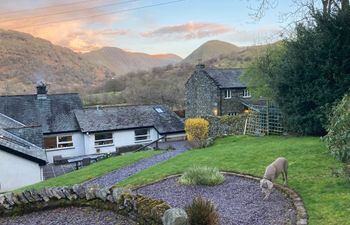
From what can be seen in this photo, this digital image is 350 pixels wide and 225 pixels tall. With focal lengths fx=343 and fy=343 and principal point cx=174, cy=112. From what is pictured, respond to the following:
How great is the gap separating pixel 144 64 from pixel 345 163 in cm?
9432

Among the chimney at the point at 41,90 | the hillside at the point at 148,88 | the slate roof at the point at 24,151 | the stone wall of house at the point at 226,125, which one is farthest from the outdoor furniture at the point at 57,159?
the hillside at the point at 148,88

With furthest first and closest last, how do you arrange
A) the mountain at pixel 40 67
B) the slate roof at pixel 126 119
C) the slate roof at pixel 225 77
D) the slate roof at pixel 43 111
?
the mountain at pixel 40 67, the slate roof at pixel 225 77, the slate roof at pixel 126 119, the slate roof at pixel 43 111

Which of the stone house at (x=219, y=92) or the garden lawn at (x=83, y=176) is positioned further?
the stone house at (x=219, y=92)

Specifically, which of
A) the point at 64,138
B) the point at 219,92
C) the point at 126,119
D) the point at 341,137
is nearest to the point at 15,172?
the point at 64,138

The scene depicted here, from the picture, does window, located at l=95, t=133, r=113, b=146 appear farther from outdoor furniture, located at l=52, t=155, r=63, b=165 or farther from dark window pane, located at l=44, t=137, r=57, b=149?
dark window pane, located at l=44, t=137, r=57, b=149

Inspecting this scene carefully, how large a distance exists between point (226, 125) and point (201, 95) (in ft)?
51.5

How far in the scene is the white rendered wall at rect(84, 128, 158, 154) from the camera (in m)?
31.3

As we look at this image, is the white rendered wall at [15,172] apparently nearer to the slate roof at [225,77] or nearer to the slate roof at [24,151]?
the slate roof at [24,151]

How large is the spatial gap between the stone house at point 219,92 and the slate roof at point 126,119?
6.66 m

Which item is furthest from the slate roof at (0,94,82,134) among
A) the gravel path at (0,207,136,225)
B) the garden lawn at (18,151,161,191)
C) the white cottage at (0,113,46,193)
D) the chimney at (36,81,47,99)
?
the gravel path at (0,207,136,225)

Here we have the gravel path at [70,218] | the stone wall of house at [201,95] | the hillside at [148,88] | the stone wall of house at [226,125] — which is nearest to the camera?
the gravel path at [70,218]

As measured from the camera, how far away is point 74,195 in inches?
369

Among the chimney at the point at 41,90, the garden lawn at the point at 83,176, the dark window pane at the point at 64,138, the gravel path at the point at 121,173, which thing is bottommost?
the dark window pane at the point at 64,138

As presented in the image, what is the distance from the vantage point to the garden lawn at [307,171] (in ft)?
24.2
